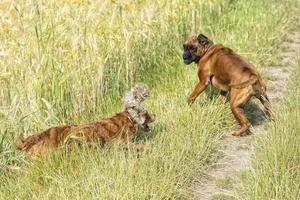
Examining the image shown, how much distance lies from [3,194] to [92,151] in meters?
0.87

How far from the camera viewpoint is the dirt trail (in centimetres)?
504

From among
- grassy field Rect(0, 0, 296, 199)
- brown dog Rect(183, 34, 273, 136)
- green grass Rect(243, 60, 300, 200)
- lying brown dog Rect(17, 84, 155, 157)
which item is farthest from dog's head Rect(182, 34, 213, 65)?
lying brown dog Rect(17, 84, 155, 157)

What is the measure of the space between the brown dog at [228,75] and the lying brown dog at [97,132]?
1.15 metres

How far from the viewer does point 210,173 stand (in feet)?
17.8

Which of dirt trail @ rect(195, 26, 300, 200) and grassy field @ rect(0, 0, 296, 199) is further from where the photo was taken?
dirt trail @ rect(195, 26, 300, 200)

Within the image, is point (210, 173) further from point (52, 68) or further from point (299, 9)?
point (299, 9)

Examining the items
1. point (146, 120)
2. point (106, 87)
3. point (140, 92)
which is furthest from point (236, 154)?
point (106, 87)

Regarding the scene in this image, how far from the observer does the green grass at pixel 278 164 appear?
14.6ft

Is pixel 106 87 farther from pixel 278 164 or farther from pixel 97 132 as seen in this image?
pixel 278 164

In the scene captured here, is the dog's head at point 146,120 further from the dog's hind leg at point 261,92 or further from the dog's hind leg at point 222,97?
the dog's hind leg at point 222,97

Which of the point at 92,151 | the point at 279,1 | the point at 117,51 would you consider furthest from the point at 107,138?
the point at 279,1

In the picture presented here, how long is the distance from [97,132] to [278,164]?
171cm

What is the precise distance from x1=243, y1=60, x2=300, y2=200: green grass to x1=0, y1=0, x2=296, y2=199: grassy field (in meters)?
0.61

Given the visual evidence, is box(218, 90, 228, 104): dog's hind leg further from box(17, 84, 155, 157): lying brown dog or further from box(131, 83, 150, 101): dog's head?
box(131, 83, 150, 101): dog's head
